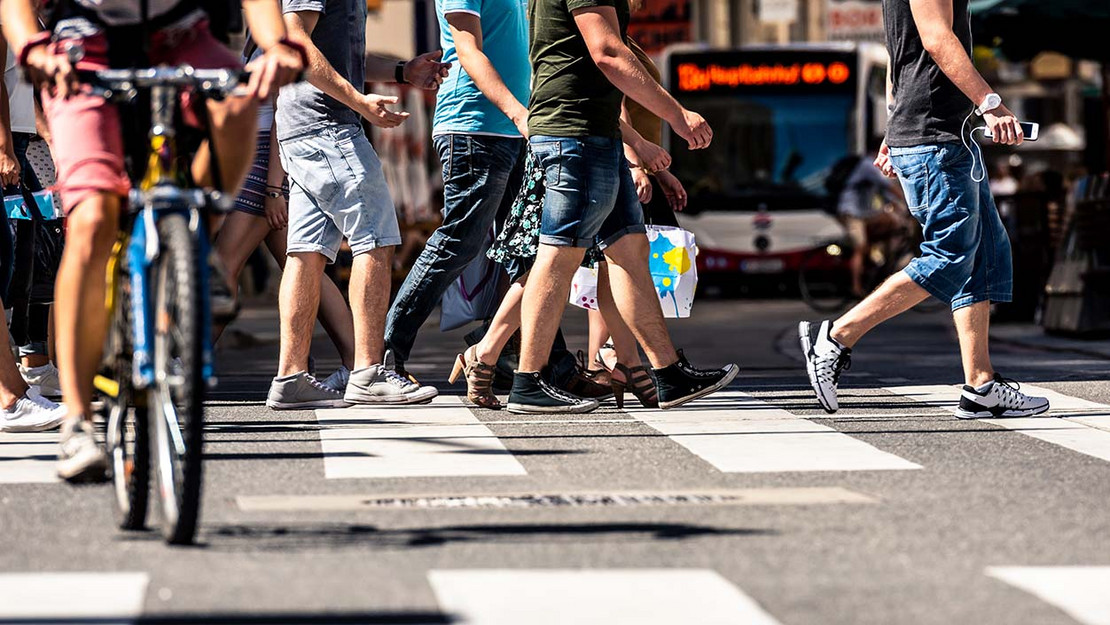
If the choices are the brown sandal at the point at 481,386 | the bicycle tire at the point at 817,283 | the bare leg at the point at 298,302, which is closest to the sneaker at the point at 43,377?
the bare leg at the point at 298,302

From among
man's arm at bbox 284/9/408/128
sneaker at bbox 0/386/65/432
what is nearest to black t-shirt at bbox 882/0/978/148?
man's arm at bbox 284/9/408/128

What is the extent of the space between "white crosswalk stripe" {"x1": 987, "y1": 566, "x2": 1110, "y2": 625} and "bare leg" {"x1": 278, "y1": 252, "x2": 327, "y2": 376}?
4.09 m

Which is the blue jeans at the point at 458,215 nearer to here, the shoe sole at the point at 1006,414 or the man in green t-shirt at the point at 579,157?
the man in green t-shirt at the point at 579,157

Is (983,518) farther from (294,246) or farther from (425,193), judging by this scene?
(425,193)

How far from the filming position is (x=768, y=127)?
22.8 meters

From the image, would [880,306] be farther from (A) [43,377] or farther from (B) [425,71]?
(A) [43,377]

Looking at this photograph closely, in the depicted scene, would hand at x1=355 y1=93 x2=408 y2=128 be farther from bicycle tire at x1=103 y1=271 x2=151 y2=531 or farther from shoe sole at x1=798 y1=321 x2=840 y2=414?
A: bicycle tire at x1=103 y1=271 x2=151 y2=531

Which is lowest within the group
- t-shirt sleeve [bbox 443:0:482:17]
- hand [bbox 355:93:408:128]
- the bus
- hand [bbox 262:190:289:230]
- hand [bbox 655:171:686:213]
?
the bus

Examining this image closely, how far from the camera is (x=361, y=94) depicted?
25.7ft

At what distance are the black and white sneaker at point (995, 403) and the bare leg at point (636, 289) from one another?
3.85 feet

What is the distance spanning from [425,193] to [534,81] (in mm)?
18173

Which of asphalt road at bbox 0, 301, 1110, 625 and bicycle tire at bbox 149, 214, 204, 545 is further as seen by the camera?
bicycle tire at bbox 149, 214, 204, 545

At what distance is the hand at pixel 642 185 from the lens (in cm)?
848

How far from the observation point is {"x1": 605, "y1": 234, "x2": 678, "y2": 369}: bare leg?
791 centimetres
